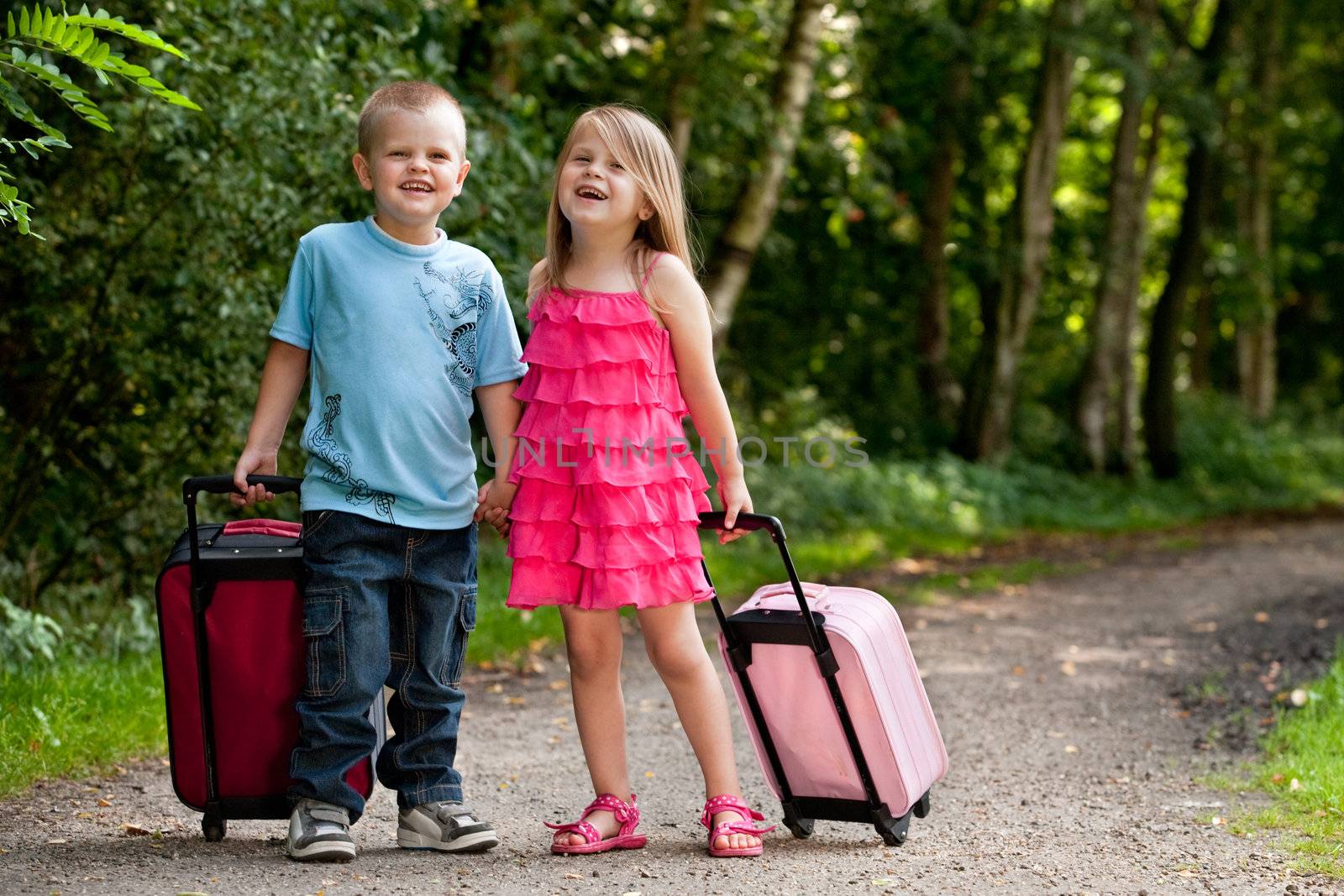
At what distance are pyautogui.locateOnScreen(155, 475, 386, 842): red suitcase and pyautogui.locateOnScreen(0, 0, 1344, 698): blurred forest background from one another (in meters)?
1.36

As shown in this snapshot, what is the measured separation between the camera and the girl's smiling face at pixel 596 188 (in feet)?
11.6

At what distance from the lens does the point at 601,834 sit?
3.67 meters

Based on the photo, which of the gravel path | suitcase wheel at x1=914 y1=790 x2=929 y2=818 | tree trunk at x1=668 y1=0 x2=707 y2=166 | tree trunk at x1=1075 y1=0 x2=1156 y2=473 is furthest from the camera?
tree trunk at x1=1075 y1=0 x2=1156 y2=473

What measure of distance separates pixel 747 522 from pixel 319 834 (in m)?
1.33

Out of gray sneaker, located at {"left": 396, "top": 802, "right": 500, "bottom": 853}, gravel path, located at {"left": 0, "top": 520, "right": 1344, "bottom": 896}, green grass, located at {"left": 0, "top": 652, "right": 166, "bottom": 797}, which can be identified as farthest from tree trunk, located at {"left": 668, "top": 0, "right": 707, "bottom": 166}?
gray sneaker, located at {"left": 396, "top": 802, "right": 500, "bottom": 853}

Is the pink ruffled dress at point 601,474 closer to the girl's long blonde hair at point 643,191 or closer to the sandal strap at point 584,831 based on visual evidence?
the girl's long blonde hair at point 643,191

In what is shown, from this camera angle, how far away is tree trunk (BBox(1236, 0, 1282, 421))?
2048 cm

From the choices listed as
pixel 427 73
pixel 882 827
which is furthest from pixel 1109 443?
pixel 882 827

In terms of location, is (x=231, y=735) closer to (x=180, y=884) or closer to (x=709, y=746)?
(x=180, y=884)

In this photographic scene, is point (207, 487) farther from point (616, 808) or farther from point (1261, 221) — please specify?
point (1261, 221)

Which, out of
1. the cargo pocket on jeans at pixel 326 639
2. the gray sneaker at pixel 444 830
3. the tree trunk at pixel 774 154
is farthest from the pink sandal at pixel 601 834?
the tree trunk at pixel 774 154

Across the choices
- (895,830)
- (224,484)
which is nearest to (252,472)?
(224,484)

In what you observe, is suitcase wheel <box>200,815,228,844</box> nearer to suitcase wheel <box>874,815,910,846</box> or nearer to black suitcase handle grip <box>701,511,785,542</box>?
black suitcase handle grip <box>701,511,785,542</box>

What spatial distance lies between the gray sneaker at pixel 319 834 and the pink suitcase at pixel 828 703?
3.56 feet
